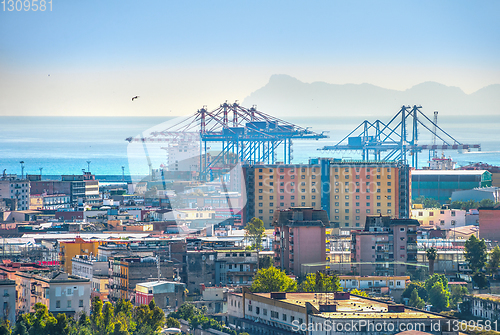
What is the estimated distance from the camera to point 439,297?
1966 centimetres

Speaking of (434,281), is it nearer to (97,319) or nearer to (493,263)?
(493,263)

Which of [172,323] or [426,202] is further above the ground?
[426,202]

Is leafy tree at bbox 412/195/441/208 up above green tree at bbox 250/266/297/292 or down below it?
above

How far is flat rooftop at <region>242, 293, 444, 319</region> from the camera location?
14.2 m

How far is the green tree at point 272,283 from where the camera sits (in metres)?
18.5

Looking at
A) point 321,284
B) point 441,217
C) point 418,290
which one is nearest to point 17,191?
point 441,217

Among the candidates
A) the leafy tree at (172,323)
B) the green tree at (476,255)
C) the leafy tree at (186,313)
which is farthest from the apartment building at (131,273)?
the green tree at (476,255)

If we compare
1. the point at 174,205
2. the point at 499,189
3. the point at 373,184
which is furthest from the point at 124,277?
the point at 499,189

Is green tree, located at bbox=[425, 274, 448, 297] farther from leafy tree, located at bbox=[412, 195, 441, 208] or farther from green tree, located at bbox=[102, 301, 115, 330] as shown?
leafy tree, located at bbox=[412, 195, 441, 208]

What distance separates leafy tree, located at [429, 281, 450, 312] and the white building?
13.9 meters

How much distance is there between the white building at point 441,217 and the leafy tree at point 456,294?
1306 cm

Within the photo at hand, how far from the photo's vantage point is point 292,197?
3516cm

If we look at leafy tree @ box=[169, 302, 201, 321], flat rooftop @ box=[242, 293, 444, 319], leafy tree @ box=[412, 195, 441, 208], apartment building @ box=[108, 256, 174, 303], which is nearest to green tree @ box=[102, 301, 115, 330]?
leafy tree @ box=[169, 302, 201, 321]

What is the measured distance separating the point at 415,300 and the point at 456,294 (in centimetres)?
141
